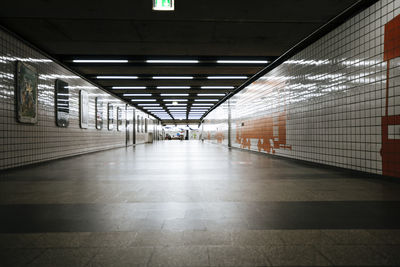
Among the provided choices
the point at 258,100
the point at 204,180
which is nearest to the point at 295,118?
the point at 258,100

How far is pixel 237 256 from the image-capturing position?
1632 mm

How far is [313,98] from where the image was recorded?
6430mm

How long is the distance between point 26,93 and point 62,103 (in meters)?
2.24

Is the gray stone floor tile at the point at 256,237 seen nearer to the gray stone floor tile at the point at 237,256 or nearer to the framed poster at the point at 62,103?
the gray stone floor tile at the point at 237,256

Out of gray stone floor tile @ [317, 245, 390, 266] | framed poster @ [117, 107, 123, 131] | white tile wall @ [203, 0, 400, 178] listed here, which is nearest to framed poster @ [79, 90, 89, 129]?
framed poster @ [117, 107, 123, 131]

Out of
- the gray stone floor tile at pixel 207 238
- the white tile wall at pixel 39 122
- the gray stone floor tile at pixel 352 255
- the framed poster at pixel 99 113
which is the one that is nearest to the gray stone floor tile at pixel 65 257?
the gray stone floor tile at pixel 207 238

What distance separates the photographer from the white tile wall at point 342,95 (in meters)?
4.43

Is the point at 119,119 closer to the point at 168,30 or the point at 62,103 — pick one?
the point at 62,103

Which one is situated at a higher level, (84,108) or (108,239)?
(84,108)

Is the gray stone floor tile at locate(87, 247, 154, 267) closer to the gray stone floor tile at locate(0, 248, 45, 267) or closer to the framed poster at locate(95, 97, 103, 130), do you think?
the gray stone floor tile at locate(0, 248, 45, 267)

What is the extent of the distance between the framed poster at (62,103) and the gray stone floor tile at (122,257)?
7836 mm

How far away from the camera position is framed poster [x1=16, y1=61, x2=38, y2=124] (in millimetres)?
6051

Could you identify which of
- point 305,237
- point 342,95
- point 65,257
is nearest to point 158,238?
point 65,257

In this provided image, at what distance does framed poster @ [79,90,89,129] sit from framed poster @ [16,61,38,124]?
331cm
